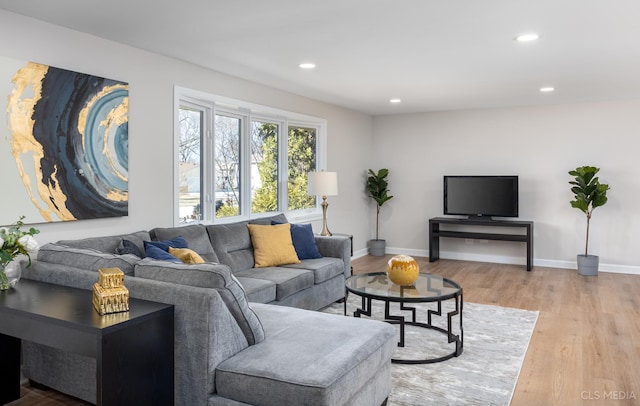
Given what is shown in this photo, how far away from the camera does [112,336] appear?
5.97ft

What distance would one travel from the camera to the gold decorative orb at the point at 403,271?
11.6 ft

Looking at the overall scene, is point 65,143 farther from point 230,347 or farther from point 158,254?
point 230,347

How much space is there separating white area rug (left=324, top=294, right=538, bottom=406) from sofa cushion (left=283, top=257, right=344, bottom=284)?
37 cm

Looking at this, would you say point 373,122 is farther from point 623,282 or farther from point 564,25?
point 564,25

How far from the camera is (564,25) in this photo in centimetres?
323

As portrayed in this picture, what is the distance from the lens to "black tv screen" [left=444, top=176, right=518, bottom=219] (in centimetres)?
685

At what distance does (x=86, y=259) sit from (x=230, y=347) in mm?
1062

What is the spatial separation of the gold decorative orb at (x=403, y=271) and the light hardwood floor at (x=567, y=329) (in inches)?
38.1

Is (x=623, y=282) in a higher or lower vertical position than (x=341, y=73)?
lower

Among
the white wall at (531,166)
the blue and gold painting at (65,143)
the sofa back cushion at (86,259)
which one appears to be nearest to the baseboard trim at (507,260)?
the white wall at (531,166)

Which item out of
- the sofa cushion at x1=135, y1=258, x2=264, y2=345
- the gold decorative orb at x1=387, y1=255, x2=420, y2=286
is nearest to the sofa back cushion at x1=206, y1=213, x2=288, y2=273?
the gold decorative orb at x1=387, y1=255, x2=420, y2=286

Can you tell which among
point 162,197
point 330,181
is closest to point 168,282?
point 162,197

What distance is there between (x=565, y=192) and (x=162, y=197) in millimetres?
5563

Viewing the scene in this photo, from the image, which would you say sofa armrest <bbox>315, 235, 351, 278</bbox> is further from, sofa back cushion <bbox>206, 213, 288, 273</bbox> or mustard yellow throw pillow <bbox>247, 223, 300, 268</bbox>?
sofa back cushion <bbox>206, 213, 288, 273</bbox>
